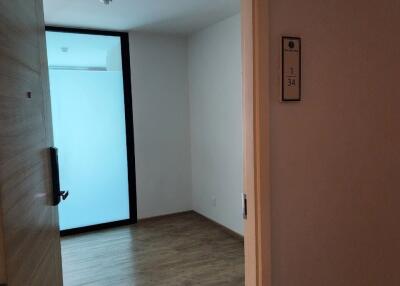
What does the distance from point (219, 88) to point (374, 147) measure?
2.49m

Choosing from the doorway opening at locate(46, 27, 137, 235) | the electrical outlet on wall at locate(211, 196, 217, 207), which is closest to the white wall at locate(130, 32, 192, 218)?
the doorway opening at locate(46, 27, 137, 235)

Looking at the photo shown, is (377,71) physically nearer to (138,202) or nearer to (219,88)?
(219,88)

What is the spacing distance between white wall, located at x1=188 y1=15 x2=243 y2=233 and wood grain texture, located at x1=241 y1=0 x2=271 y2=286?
223 cm

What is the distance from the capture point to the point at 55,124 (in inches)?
146

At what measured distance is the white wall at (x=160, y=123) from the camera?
164 inches

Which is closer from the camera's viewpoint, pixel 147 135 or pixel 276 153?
pixel 276 153

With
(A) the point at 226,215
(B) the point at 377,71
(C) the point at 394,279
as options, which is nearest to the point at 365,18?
(B) the point at 377,71

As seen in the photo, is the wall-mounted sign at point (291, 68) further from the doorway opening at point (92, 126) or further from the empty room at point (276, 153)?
the doorway opening at point (92, 126)

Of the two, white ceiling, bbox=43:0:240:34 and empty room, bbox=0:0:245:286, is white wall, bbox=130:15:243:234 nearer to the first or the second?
empty room, bbox=0:0:245:286

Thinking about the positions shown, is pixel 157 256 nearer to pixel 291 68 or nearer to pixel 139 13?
pixel 139 13

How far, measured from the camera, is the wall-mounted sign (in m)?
1.24

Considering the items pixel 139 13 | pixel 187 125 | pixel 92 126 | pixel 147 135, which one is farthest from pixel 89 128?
pixel 139 13

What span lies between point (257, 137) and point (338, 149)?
42 cm

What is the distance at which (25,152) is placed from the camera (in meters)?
1.00
